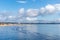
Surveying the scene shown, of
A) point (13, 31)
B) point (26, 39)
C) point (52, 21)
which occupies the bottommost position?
point (26, 39)

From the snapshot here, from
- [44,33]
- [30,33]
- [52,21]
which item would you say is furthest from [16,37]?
[52,21]

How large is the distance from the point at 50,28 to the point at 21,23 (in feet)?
1.50

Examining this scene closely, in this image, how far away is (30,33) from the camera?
172 cm

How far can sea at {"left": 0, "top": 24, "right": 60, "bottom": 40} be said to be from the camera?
168 cm

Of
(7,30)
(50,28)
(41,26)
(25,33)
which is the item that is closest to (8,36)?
(7,30)

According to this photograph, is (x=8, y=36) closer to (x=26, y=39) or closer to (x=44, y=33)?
(x=26, y=39)

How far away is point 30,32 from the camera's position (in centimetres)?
173

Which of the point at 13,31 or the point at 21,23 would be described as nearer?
the point at 21,23

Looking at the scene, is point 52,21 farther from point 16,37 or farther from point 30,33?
point 16,37

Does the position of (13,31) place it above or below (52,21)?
below

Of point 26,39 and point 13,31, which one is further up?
point 13,31

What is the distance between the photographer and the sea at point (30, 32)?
1677 mm

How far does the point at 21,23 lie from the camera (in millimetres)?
1594

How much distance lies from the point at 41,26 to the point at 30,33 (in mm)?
237
